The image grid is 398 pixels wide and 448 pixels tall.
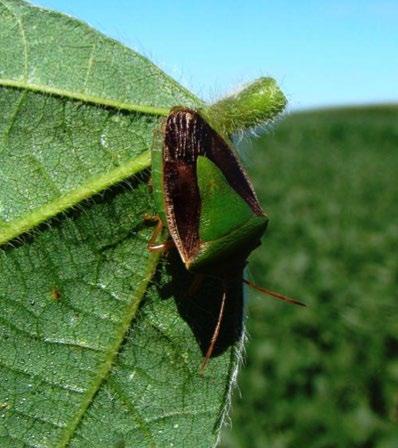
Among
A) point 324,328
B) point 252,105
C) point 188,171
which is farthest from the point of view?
point 324,328

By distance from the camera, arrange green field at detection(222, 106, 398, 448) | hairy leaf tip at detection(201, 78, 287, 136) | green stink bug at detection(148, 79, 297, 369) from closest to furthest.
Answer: hairy leaf tip at detection(201, 78, 287, 136) → green stink bug at detection(148, 79, 297, 369) → green field at detection(222, 106, 398, 448)

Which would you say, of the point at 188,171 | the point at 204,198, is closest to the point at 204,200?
the point at 204,198

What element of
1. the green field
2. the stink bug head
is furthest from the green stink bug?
the green field

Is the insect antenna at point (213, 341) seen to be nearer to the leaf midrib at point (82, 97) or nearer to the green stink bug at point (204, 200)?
the green stink bug at point (204, 200)

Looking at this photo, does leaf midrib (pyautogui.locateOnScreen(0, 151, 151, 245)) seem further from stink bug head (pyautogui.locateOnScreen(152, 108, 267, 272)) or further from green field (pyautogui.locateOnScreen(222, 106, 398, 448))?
green field (pyautogui.locateOnScreen(222, 106, 398, 448))

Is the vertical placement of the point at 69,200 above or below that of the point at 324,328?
above

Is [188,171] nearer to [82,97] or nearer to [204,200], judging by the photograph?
[204,200]

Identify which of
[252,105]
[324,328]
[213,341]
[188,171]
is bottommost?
[324,328]
